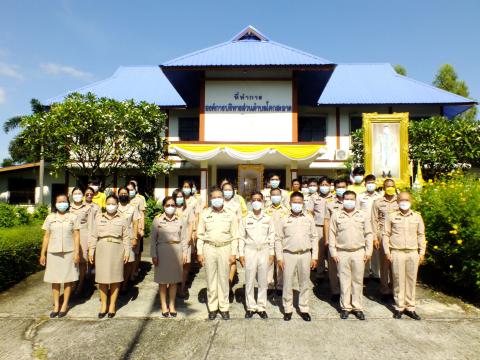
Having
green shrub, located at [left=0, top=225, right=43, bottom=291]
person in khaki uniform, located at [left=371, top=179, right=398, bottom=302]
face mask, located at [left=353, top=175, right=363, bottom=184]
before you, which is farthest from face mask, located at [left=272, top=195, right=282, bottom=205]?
green shrub, located at [left=0, top=225, right=43, bottom=291]

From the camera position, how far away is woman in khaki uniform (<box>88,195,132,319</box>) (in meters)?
4.25

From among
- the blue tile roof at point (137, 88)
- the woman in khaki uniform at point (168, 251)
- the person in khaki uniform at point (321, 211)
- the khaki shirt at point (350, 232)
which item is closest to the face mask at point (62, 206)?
the woman in khaki uniform at point (168, 251)

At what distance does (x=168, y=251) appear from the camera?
4293mm

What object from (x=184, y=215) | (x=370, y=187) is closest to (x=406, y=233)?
(x=370, y=187)

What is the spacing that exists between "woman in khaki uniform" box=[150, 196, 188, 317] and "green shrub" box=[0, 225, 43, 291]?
3.20 m

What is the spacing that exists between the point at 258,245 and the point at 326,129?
12832 millimetres

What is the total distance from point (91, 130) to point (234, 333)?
32.3ft

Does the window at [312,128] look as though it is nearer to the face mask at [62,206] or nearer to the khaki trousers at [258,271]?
the khaki trousers at [258,271]

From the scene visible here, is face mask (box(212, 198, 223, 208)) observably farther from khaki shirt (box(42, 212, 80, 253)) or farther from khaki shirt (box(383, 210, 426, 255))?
khaki shirt (box(383, 210, 426, 255))

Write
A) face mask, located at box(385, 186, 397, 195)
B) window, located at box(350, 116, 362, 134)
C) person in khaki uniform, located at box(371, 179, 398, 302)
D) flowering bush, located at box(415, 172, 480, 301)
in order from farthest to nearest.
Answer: window, located at box(350, 116, 362, 134) < face mask, located at box(385, 186, 397, 195) < person in khaki uniform, located at box(371, 179, 398, 302) < flowering bush, located at box(415, 172, 480, 301)

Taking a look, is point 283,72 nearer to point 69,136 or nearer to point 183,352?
point 69,136

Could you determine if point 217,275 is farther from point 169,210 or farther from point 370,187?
point 370,187

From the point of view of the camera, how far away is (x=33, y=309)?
15.3ft

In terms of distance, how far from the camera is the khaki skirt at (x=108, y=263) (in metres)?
4.24
